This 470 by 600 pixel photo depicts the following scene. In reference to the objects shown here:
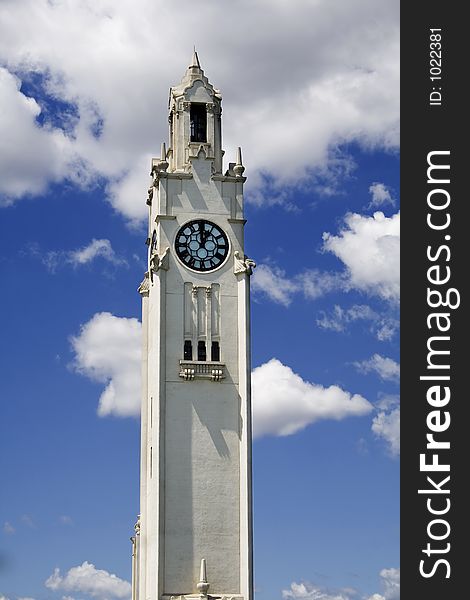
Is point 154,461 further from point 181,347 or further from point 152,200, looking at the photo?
point 152,200

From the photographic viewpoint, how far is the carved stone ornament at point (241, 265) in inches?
2859

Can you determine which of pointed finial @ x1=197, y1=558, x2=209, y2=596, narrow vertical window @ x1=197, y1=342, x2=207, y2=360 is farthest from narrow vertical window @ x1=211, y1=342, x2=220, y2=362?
pointed finial @ x1=197, y1=558, x2=209, y2=596

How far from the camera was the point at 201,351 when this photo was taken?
71.9m

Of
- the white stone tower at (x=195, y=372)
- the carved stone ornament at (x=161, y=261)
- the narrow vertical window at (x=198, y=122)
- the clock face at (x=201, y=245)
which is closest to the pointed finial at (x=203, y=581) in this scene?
the white stone tower at (x=195, y=372)

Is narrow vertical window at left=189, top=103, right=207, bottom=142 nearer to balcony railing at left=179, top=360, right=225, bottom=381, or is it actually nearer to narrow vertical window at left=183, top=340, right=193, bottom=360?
narrow vertical window at left=183, top=340, right=193, bottom=360

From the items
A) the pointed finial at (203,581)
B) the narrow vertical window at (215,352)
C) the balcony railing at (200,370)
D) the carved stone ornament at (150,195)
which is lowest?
the pointed finial at (203,581)

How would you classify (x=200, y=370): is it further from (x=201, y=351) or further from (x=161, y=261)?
(x=161, y=261)

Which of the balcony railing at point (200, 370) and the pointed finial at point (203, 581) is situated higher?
the balcony railing at point (200, 370)

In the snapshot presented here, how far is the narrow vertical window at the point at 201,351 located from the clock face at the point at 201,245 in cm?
445

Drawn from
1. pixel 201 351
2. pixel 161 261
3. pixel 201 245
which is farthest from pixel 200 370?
pixel 201 245

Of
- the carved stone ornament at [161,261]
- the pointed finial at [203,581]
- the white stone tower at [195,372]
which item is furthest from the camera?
the carved stone ornament at [161,261]

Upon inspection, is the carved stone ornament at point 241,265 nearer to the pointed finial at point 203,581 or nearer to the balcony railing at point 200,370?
the balcony railing at point 200,370

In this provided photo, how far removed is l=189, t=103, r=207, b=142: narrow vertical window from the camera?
7581 centimetres

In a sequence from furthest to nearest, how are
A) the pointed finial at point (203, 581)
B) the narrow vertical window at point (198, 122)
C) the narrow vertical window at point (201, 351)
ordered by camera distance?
the narrow vertical window at point (198, 122)
the narrow vertical window at point (201, 351)
the pointed finial at point (203, 581)
